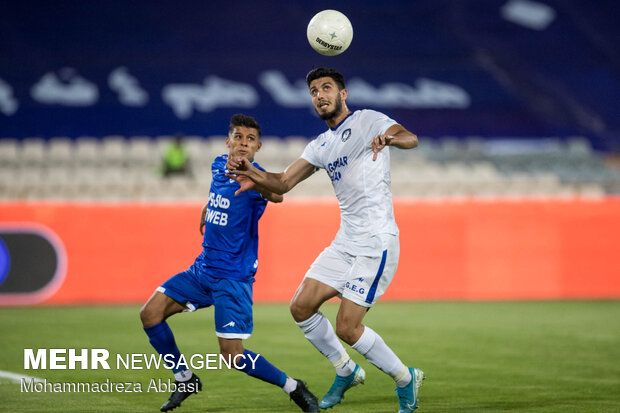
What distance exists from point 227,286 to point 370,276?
0.97m

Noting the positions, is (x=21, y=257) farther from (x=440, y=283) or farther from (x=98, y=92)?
(x=98, y=92)

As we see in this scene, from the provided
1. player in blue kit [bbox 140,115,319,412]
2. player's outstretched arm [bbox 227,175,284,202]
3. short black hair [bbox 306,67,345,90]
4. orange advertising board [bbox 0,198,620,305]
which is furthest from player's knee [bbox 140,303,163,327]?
orange advertising board [bbox 0,198,620,305]

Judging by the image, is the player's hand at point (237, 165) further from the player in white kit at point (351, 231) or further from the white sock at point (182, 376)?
the white sock at point (182, 376)

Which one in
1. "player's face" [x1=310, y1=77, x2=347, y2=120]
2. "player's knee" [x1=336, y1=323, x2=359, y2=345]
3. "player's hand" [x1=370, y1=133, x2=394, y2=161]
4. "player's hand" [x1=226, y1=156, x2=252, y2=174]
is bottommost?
"player's knee" [x1=336, y1=323, x2=359, y2=345]

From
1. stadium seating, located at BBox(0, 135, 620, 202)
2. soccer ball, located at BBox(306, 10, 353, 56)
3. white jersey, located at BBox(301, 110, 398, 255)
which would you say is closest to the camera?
white jersey, located at BBox(301, 110, 398, 255)

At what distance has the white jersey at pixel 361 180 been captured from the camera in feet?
18.7

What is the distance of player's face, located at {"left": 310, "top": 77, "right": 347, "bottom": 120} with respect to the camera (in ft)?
19.1

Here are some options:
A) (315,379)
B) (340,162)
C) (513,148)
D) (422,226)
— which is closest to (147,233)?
(422,226)

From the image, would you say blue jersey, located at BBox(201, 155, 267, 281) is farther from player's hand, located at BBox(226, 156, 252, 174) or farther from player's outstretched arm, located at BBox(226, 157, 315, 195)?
player's hand, located at BBox(226, 156, 252, 174)

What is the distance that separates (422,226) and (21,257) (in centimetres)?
632

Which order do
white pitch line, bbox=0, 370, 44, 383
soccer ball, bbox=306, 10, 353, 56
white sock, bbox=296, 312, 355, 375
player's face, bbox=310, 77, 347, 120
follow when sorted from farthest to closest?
1. white pitch line, bbox=0, 370, 44, 383
2. soccer ball, bbox=306, 10, 353, 56
3. white sock, bbox=296, 312, 355, 375
4. player's face, bbox=310, 77, 347, 120

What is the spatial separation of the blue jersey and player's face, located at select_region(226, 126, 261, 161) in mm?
140

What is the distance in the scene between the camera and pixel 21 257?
12.4m

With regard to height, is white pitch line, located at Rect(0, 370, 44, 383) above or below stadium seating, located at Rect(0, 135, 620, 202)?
below
